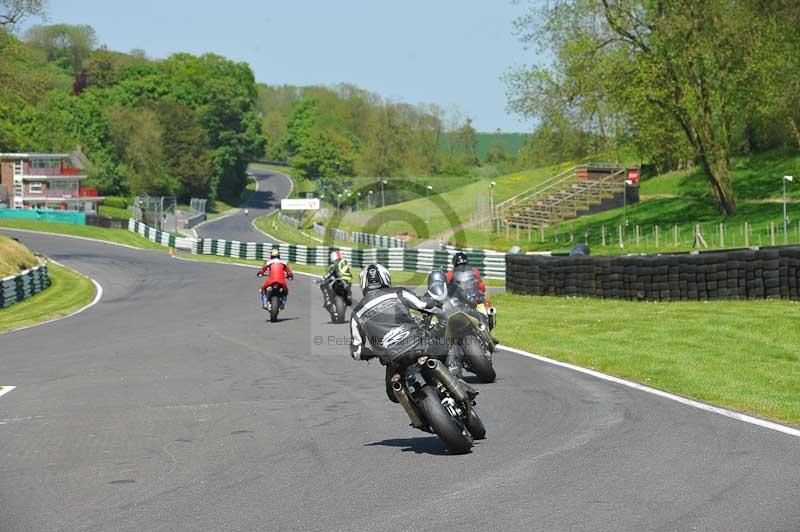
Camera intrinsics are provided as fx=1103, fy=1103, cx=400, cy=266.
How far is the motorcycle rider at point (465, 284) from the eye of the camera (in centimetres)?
1579

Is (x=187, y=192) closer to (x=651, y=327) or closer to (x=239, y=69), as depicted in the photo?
(x=239, y=69)

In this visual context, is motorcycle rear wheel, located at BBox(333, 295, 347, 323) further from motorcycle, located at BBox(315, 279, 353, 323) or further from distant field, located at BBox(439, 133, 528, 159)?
distant field, located at BBox(439, 133, 528, 159)

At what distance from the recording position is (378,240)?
236 feet

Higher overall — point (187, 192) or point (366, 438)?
point (187, 192)

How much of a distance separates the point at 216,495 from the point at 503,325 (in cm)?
1644

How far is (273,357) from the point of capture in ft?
61.3

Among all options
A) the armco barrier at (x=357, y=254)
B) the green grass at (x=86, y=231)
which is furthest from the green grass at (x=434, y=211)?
the green grass at (x=86, y=231)

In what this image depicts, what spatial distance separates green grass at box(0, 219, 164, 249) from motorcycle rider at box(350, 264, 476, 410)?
205 ft

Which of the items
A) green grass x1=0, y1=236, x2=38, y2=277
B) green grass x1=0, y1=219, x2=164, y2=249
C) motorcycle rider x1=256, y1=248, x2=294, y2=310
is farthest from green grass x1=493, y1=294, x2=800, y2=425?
green grass x1=0, y1=219, x2=164, y2=249

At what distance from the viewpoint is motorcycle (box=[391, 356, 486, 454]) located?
9.62 meters

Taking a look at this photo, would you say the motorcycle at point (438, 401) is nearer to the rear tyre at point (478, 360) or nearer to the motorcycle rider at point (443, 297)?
the motorcycle rider at point (443, 297)

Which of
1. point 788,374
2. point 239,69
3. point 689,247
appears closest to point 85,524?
point 788,374

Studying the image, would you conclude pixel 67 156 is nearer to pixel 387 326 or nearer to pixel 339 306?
pixel 339 306

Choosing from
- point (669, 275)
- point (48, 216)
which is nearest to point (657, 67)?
point (669, 275)
